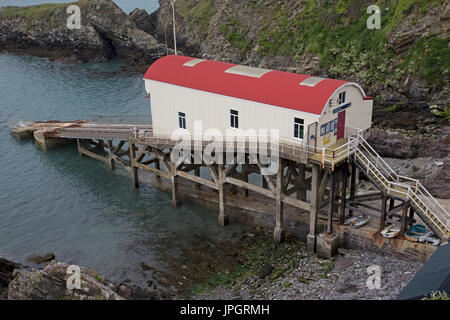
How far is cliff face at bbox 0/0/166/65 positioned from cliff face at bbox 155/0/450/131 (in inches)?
472

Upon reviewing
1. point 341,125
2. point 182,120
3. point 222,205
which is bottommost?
point 222,205

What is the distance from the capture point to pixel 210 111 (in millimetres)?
34500

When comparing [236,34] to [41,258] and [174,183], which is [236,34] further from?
[41,258]

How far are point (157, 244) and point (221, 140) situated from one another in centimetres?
890

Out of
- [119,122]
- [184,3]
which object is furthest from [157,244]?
[184,3]

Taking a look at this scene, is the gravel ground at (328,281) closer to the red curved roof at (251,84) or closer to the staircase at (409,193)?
the staircase at (409,193)

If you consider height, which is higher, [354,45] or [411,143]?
[354,45]

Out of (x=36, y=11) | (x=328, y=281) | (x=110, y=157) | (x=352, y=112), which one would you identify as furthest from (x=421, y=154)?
(x=36, y=11)

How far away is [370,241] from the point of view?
98.3 ft

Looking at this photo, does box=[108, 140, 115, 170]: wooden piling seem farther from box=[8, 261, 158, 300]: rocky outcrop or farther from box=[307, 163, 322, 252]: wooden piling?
box=[307, 163, 322, 252]: wooden piling

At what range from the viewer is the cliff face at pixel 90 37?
88.0 metres

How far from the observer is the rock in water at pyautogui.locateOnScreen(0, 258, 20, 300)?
25.9 metres

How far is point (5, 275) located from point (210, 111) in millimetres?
16867

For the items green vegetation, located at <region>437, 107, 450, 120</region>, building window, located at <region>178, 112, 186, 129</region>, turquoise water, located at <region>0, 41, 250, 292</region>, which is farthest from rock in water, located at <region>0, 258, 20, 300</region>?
green vegetation, located at <region>437, 107, 450, 120</region>
